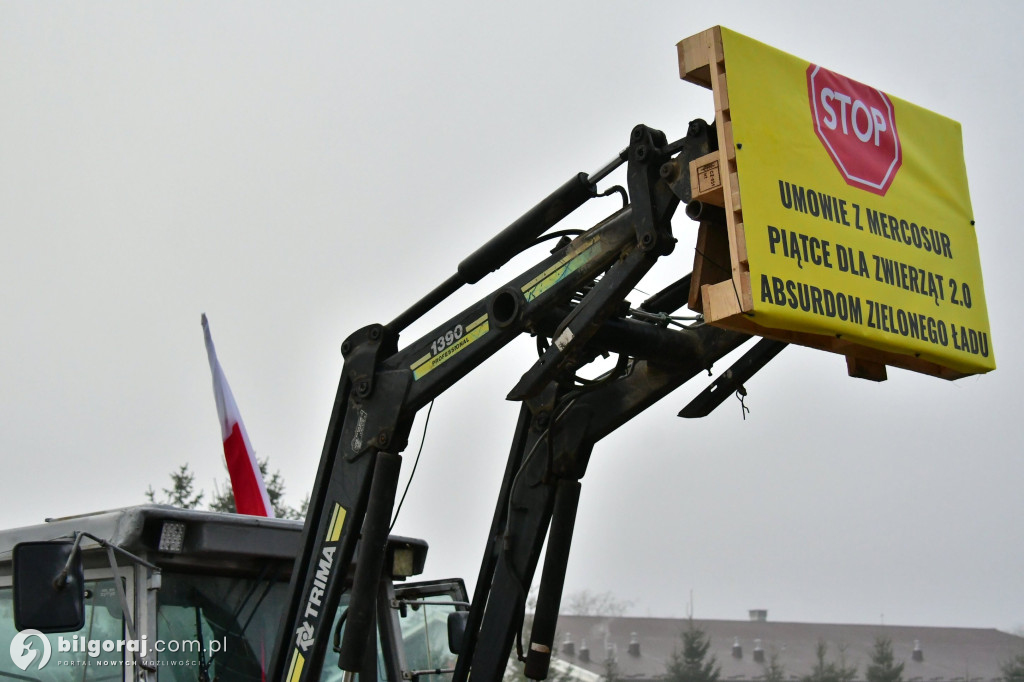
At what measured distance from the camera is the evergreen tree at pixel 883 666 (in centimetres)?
3003

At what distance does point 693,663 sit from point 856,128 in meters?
27.5

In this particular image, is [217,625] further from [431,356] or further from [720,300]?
[720,300]

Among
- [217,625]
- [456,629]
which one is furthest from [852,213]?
[217,625]

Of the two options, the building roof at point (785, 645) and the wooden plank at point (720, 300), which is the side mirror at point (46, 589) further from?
the building roof at point (785, 645)

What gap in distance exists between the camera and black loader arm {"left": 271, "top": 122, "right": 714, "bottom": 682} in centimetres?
474

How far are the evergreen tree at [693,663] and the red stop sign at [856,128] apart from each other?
26824 mm

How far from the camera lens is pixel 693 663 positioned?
101 feet

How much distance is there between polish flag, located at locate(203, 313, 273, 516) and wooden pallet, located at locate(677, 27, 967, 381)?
18.1ft

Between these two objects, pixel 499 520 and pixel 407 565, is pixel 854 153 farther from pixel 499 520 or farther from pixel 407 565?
pixel 407 565

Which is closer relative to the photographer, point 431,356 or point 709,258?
point 709,258

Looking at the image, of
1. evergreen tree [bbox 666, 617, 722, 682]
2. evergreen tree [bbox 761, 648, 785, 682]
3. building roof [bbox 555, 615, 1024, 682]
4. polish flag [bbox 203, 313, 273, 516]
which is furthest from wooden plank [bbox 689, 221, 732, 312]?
evergreen tree [bbox 761, 648, 785, 682]

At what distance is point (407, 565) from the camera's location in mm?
6379

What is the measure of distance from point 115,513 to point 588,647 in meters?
34.6

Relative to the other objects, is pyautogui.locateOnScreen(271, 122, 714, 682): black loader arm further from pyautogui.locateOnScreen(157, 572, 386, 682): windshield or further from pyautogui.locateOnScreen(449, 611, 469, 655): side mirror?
pyautogui.locateOnScreen(449, 611, 469, 655): side mirror
